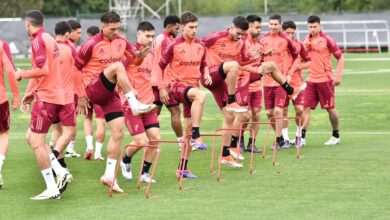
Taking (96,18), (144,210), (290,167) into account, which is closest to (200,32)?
(96,18)

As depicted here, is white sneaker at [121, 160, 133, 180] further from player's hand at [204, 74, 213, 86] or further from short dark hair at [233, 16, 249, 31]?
short dark hair at [233, 16, 249, 31]

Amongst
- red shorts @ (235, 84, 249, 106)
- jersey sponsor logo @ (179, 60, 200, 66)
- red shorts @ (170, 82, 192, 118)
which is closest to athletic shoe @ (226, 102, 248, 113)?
red shorts @ (170, 82, 192, 118)

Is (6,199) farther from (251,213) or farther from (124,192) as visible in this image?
(251,213)

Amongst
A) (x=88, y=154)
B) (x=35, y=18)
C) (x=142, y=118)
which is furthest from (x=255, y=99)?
(x=35, y=18)

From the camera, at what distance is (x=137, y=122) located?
15.8 m

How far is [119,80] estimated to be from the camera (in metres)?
14.5

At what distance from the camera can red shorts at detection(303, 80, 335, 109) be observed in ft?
73.2

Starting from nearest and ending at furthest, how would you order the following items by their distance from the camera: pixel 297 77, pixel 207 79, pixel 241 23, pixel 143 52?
1. pixel 143 52
2. pixel 207 79
3. pixel 241 23
4. pixel 297 77

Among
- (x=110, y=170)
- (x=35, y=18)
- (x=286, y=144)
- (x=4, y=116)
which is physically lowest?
(x=286, y=144)

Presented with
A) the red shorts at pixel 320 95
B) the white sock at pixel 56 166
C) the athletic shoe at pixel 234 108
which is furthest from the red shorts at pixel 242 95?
the white sock at pixel 56 166

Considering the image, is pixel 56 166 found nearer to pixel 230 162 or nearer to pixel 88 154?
pixel 230 162

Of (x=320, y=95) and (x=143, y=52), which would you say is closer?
(x=143, y=52)

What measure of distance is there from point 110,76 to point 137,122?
1.35 meters

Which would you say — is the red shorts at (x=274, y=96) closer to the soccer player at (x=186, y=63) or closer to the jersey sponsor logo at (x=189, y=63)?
the soccer player at (x=186, y=63)
